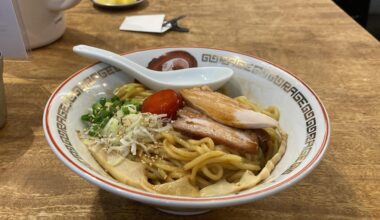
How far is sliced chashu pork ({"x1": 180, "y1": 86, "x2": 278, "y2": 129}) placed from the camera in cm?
77

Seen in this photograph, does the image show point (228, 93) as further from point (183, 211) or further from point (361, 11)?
point (361, 11)

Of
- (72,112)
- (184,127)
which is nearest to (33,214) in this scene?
(72,112)

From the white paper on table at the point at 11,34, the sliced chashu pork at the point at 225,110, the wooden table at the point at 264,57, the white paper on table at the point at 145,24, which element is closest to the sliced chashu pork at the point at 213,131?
the sliced chashu pork at the point at 225,110

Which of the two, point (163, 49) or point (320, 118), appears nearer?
point (320, 118)

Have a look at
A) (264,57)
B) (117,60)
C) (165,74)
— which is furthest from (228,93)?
(264,57)

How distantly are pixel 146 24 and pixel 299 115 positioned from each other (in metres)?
0.94

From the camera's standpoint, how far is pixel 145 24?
1.58 metres

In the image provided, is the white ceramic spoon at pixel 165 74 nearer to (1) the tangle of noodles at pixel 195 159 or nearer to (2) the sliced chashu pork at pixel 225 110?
(2) the sliced chashu pork at pixel 225 110

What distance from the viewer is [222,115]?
795mm

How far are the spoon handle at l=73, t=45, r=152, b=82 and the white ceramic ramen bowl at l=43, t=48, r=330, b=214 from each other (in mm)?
24

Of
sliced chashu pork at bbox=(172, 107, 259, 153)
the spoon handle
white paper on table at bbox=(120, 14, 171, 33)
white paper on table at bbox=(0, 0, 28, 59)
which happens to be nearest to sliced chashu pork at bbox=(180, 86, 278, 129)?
sliced chashu pork at bbox=(172, 107, 259, 153)

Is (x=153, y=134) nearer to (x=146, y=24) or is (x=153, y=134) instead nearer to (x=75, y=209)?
(x=75, y=209)

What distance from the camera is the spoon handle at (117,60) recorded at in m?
0.93

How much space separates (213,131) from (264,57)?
25.8 inches
